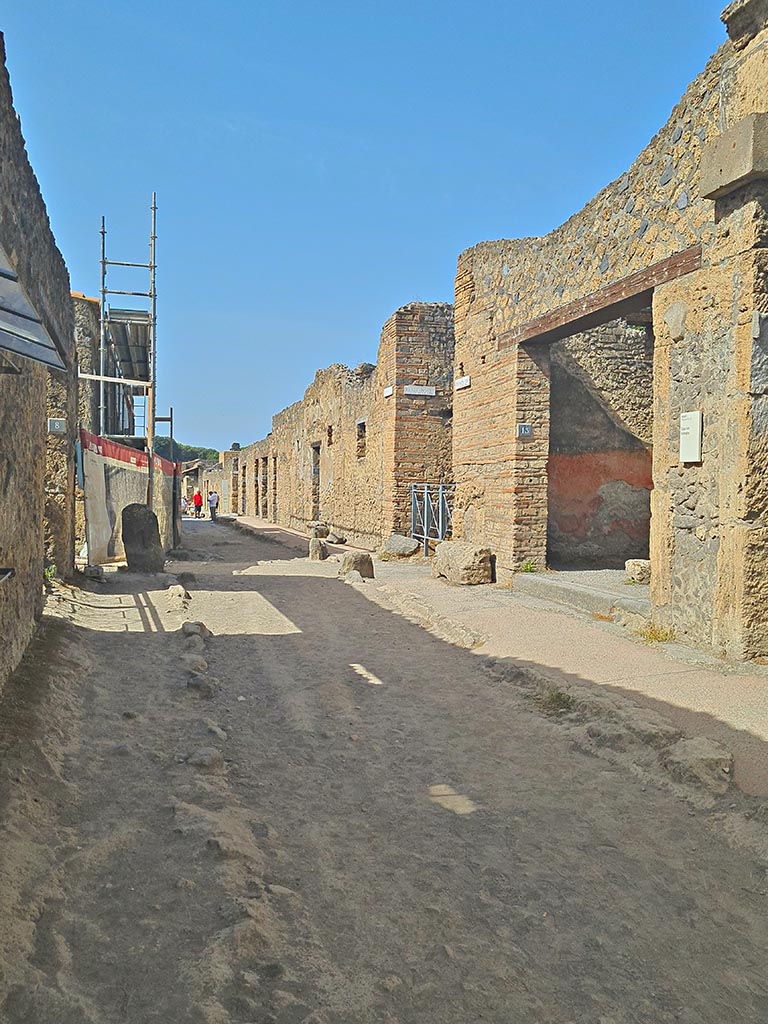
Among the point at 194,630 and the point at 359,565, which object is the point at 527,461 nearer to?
the point at 359,565

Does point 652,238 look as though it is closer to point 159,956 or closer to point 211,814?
point 211,814

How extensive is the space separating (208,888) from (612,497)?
859cm

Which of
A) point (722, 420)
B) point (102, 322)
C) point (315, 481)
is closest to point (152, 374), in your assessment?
point (102, 322)

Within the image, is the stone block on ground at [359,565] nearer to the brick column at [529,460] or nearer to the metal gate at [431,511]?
the metal gate at [431,511]

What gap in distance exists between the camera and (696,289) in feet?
19.6

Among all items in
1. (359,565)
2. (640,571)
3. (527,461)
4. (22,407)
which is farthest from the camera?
(359,565)

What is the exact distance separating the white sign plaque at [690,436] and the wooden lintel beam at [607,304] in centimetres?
117

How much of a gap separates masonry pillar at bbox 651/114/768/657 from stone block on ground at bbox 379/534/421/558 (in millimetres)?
7047

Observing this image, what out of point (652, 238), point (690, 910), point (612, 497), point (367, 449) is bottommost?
point (690, 910)

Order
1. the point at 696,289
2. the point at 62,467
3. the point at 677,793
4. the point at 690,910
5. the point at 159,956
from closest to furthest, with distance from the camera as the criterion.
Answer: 1. the point at 159,956
2. the point at 690,910
3. the point at 677,793
4. the point at 696,289
5. the point at 62,467

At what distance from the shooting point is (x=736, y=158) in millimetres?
5359

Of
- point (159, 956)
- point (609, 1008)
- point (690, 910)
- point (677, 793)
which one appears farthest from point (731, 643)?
point (159, 956)

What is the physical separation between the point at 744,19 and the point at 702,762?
5.15m

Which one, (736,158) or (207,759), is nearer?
(207,759)
